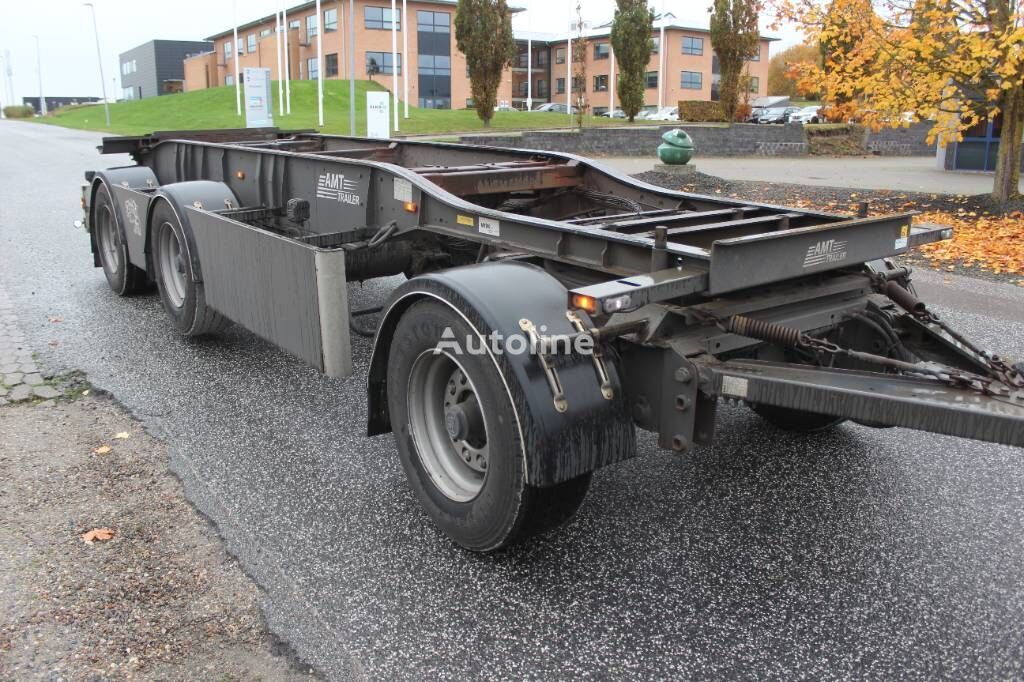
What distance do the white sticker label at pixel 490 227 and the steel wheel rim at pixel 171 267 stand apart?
330 cm

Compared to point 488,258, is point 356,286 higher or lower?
lower

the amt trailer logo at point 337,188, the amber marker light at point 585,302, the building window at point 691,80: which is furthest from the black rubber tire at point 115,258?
the building window at point 691,80

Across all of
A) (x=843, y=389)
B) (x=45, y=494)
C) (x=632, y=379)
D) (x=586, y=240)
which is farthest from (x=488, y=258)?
(x=45, y=494)

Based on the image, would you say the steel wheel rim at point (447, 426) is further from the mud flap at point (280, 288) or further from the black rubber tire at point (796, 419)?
the black rubber tire at point (796, 419)

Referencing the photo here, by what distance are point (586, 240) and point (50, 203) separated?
14.8 meters

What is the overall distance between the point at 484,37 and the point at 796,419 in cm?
3276

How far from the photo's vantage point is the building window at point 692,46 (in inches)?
Result: 2881

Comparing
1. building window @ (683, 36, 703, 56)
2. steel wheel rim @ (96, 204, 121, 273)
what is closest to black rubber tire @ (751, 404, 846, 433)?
steel wheel rim @ (96, 204, 121, 273)

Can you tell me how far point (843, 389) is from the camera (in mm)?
2850

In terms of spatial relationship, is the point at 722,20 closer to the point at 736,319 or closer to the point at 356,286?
the point at 356,286

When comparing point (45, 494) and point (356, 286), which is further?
point (356, 286)

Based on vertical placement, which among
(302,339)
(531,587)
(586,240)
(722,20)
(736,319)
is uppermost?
(722,20)

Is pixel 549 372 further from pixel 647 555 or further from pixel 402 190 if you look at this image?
pixel 402 190

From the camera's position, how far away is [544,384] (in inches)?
125
